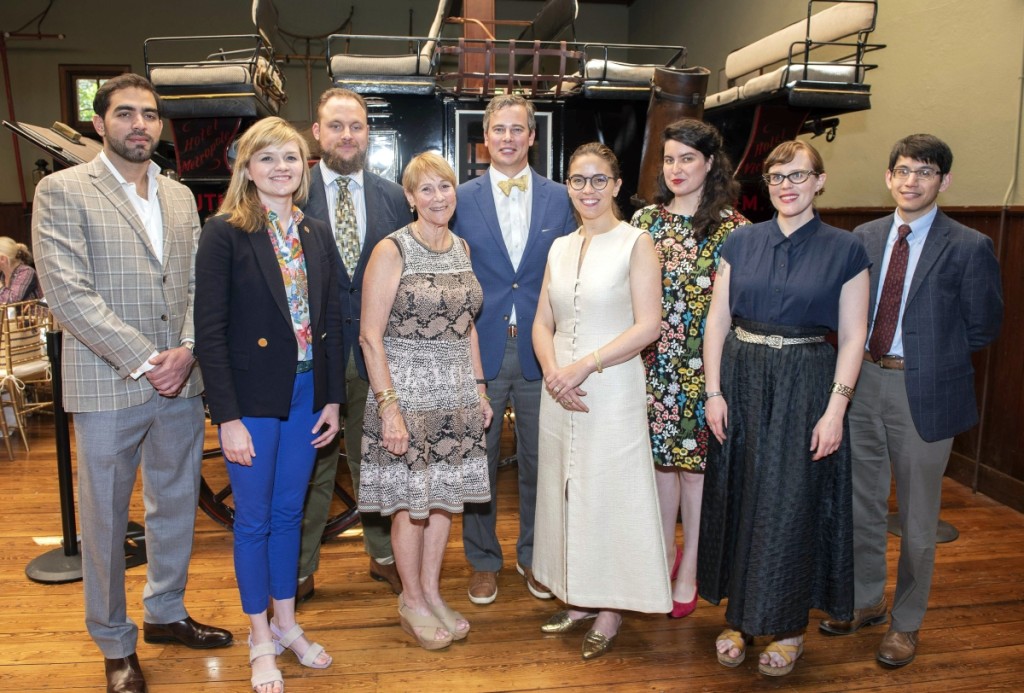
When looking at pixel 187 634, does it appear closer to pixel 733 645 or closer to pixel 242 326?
pixel 242 326

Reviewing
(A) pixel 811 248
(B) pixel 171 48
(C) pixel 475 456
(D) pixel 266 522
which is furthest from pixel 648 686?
(B) pixel 171 48

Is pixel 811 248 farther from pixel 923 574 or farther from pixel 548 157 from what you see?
pixel 548 157

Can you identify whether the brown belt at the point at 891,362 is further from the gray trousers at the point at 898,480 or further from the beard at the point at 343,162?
the beard at the point at 343,162

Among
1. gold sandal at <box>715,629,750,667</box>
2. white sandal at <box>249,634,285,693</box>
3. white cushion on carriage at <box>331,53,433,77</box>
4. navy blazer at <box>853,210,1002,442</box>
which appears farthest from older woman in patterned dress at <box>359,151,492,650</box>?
white cushion on carriage at <box>331,53,433,77</box>

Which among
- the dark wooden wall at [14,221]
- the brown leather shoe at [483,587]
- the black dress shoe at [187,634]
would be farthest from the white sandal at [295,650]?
the dark wooden wall at [14,221]

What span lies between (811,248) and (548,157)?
2.65 meters

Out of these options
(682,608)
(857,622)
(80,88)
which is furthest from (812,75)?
(80,88)

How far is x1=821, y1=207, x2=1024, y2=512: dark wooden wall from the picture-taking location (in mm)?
4508

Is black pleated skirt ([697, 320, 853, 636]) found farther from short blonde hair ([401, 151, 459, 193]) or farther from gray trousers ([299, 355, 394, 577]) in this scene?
gray trousers ([299, 355, 394, 577])

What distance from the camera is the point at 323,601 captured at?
10.8 ft

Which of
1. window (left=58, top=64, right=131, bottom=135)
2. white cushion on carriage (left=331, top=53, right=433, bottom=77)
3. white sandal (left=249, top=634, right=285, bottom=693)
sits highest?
window (left=58, top=64, right=131, bottom=135)

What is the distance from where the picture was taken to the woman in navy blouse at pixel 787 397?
247cm

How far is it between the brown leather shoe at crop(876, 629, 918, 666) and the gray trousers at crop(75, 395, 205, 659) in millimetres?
→ 2572

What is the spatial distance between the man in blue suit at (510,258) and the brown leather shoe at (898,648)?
133 cm
